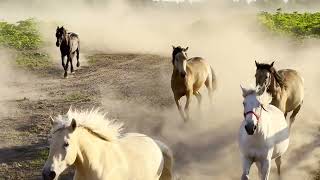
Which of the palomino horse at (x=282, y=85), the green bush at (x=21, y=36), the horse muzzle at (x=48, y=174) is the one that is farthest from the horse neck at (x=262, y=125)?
the green bush at (x=21, y=36)

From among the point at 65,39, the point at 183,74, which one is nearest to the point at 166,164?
the point at 183,74

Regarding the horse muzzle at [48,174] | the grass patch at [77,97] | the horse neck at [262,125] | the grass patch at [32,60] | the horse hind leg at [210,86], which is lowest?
the grass patch at [32,60]

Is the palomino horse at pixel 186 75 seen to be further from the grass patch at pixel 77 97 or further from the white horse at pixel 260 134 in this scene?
the white horse at pixel 260 134

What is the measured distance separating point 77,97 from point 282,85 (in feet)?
24.5

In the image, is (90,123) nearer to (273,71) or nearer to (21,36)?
(273,71)

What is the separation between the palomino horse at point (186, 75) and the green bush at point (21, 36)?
50.0 feet

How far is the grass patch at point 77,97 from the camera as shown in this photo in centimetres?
1540

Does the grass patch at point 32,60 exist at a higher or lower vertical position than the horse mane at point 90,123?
lower

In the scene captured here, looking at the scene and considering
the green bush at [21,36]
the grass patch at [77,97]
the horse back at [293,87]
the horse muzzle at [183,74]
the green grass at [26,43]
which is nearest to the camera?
the horse back at [293,87]

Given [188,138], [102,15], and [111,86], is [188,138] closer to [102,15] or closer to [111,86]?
[111,86]

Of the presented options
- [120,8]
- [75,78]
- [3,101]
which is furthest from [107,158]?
[120,8]

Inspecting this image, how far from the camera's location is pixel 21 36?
30.1 metres

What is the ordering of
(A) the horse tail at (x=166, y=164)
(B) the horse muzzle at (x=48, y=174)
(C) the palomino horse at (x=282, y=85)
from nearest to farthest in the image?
1. (B) the horse muzzle at (x=48, y=174)
2. (A) the horse tail at (x=166, y=164)
3. (C) the palomino horse at (x=282, y=85)

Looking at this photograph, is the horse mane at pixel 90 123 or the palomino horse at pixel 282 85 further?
the palomino horse at pixel 282 85
